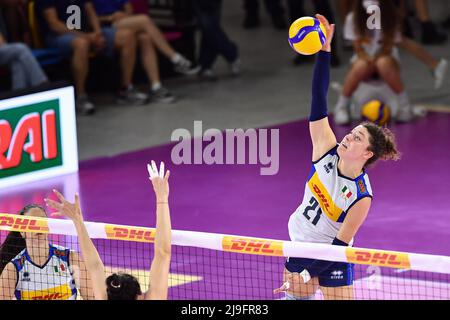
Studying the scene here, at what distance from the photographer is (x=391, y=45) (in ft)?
47.9

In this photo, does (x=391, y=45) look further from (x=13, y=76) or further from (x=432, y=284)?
(x=432, y=284)

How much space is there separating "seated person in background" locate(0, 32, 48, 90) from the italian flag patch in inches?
317

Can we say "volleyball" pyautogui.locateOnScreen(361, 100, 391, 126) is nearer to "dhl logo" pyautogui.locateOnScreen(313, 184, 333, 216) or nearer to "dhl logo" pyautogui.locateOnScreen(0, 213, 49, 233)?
"dhl logo" pyautogui.locateOnScreen(313, 184, 333, 216)

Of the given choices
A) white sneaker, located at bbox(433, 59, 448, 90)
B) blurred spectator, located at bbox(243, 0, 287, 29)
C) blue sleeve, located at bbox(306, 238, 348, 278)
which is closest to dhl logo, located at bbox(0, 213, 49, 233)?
blue sleeve, located at bbox(306, 238, 348, 278)

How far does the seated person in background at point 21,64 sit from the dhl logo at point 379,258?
8.55 meters

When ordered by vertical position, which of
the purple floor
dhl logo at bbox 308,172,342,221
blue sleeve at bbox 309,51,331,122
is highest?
blue sleeve at bbox 309,51,331,122

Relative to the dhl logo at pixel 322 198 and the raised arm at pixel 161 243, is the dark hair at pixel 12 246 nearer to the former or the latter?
the raised arm at pixel 161 243

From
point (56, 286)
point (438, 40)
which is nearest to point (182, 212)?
point (56, 286)

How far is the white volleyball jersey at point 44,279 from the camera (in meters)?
7.44

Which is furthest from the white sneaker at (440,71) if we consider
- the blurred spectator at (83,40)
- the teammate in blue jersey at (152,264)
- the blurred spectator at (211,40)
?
the teammate in blue jersey at (152,264)

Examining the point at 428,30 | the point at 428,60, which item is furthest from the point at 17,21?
the point at 428,30

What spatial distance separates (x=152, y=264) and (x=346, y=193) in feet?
4.92

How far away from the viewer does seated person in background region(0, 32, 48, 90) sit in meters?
14.5
